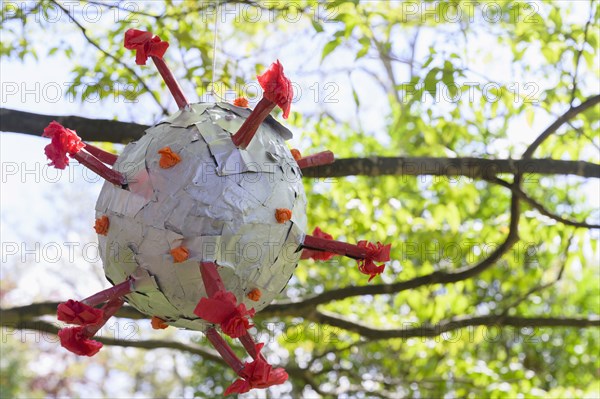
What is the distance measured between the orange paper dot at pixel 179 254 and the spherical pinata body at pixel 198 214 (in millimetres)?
13

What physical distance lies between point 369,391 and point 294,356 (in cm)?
116

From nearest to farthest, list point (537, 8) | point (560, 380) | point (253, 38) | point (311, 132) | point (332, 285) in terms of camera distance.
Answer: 1. point (537, 8)
2. point (311, 132)
3. point (332, 285)
4. point (253, 38)
5. point (560, 380)

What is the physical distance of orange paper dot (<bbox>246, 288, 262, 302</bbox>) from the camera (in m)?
1.45

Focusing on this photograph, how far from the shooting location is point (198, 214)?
4.42 feet

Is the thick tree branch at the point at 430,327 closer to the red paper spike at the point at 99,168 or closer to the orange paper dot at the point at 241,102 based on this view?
the orange paper dot at the point at 241,102

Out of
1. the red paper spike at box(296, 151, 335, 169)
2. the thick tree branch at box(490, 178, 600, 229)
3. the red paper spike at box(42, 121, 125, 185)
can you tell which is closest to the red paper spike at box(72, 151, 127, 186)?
the red paper spike at box(42, 121, 125, 185)

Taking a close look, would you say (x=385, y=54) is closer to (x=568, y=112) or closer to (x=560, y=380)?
(x=568, y=112)

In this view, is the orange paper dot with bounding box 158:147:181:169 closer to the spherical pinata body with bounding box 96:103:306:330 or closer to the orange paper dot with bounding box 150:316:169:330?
the spherical pinata body with bounding box 96:103:306:330

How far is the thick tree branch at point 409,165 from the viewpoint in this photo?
→ 2.54m

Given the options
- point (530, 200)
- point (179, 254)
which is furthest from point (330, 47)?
point (179, 254)

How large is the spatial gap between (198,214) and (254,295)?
202 mm

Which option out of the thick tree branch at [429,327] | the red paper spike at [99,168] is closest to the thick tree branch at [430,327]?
the thick tree branch at [429,327]

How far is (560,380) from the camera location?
18.5 ft

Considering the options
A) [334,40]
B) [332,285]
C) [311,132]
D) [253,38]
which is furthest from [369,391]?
[253,38]
